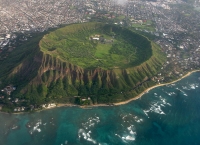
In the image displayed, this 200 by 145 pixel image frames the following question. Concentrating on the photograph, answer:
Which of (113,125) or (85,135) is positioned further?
(113,125)

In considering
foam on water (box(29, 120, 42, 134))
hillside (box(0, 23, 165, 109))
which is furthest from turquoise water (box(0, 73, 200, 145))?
hillside (box(0, 23, 165, 109))

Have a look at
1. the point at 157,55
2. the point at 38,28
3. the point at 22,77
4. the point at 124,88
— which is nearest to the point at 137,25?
the point at 157,55

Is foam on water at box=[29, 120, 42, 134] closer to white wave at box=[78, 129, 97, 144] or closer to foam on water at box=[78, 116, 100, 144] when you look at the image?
white wave at box=[78, 129, 97, 144]

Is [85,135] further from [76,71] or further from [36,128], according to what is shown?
[76,71]

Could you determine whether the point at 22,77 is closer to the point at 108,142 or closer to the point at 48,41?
the point at 48,41

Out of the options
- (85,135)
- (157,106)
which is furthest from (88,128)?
(157,106)

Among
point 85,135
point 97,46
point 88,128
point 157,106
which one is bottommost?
point 157,106

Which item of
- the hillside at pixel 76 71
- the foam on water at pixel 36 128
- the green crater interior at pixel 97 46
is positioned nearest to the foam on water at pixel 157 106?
the hillside at pixel 76 71
